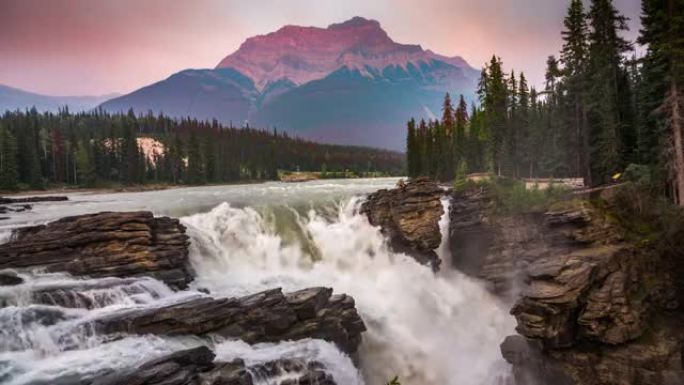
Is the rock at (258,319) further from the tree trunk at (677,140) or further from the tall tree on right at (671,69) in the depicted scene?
the tall tree on right at (671,69)

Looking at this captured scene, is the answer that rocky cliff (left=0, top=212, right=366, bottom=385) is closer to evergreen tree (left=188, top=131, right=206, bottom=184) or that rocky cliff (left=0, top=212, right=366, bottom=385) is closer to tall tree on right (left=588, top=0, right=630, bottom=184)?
tall tree on right (left=588, top=0, right=630, bottom=184)

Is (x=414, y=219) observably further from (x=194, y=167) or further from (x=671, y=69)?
(x=194, y=167)

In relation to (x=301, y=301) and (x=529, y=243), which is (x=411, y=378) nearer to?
(x=301, y=301)

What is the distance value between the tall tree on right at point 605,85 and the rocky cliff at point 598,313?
33.2 feet

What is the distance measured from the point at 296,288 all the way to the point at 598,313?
15176 millimetres

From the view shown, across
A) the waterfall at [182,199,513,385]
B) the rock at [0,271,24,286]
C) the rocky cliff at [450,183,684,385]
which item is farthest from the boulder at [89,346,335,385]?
the rocky cliff at [450,183,684,385]

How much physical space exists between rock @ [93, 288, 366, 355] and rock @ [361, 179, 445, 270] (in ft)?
38.8

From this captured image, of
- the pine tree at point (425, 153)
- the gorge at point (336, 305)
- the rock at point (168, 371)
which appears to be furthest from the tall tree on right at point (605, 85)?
the pine tree at point (425, 153)

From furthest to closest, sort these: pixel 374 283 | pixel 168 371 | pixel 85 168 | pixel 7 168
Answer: pixel 85 168, pixel 7 168, pixel 374 283, pixel 168 371

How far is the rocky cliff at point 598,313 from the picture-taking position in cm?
1744

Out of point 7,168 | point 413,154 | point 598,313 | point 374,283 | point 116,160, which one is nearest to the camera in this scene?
point 598,313

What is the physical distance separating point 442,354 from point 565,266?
25.5 feet

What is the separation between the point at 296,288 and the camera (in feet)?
79.5

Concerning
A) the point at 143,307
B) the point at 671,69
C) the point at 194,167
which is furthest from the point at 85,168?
the point at 671,69
